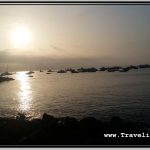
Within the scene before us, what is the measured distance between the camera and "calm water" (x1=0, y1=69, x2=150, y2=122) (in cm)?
267

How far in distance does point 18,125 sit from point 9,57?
53 centimetres

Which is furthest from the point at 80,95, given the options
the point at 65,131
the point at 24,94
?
the point at 24,94

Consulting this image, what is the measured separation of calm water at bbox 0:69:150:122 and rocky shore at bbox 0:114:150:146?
0.06 metres


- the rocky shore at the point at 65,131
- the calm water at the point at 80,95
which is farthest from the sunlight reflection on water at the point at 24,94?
the rocky shore at the point at 65,131

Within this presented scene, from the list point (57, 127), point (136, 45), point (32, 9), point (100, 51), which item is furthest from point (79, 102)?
point (32, 9)

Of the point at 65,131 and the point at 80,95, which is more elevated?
the point at 80,95

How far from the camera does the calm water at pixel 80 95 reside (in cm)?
267

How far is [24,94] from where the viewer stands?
2.68m

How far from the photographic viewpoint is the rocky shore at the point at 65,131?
262cm

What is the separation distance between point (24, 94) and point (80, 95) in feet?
1.44

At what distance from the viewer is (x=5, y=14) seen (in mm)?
2680

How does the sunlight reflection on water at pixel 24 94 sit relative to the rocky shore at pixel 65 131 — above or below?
above

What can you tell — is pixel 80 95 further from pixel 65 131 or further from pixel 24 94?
pixel 24 94

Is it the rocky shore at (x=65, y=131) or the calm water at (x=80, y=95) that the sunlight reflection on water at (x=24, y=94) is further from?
the rocky shore at (x=65, y=131)
